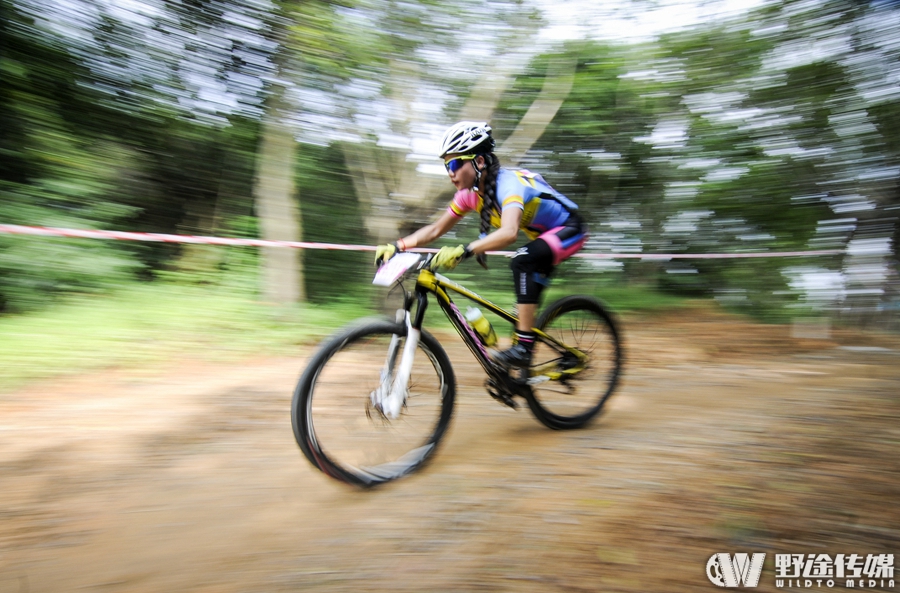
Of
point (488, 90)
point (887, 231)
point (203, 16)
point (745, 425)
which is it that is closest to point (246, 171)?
point (203, 16)

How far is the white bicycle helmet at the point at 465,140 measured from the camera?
331cm

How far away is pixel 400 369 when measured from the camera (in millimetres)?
3033

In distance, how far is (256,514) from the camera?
2.79 m

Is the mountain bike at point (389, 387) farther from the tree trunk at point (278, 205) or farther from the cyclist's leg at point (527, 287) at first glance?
the tree trunk at point (278, 205)

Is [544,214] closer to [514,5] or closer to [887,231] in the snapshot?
[514,5]

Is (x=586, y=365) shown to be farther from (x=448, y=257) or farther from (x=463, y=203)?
(x=448, y=257)

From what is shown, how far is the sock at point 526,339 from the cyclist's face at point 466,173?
974 mm

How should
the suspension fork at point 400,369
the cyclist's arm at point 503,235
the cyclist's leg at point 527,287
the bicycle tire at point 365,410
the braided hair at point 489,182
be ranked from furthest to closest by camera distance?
1. the cyclist's leg at point 527,287
2. the braided hair at point 489,182
3. the cyclist's arm at point 503,235
4. the suspension fork at point 400,369
5. the bicycle tire at point 365,410

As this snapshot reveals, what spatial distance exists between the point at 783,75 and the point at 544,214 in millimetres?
8037

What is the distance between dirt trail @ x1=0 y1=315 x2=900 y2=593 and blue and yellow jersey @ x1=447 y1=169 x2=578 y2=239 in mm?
1398

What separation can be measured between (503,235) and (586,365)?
56.2 inches

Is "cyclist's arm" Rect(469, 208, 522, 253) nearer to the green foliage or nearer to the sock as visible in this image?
→ the sock

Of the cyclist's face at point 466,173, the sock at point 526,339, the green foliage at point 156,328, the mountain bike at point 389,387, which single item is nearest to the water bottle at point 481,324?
the mountain bike at point 389,387

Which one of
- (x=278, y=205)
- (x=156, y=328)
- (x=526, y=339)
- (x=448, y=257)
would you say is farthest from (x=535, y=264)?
(x=278, y=205)
